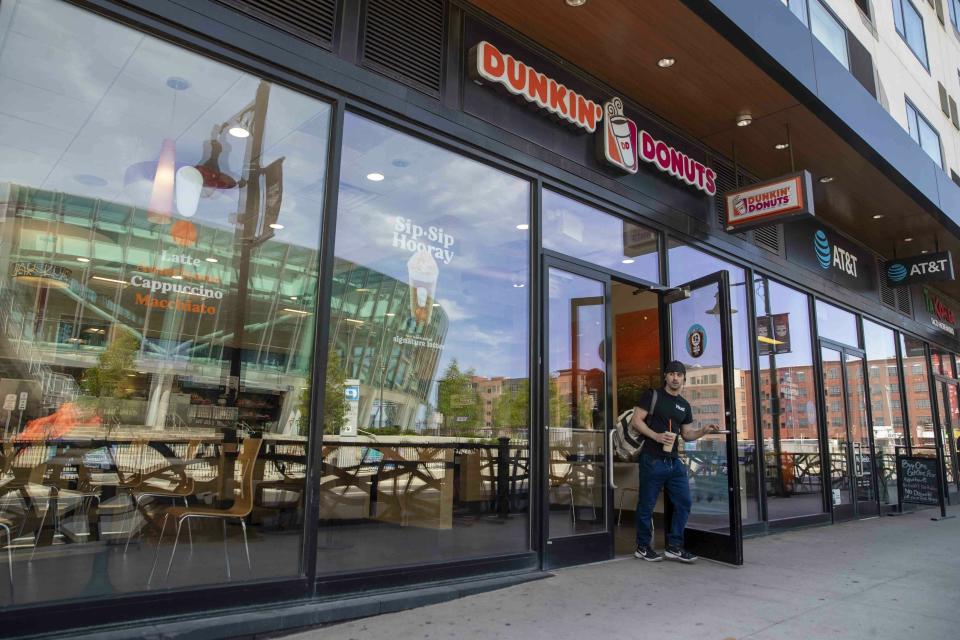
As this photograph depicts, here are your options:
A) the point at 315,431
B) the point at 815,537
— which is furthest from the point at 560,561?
the point at 815,537

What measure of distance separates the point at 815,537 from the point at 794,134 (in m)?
4.67

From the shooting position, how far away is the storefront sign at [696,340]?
262 inches

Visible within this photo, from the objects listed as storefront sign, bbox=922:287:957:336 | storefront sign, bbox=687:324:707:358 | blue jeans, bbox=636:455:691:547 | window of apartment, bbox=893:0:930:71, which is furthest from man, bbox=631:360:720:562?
storefront sign, bbox=922:287:957:336

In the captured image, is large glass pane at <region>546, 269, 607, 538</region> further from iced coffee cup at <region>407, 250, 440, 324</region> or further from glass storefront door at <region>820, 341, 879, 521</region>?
glass storefront door at <region>820, 341, 879, 521</region>

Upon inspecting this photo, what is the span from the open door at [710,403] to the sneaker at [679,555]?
267 millimetres

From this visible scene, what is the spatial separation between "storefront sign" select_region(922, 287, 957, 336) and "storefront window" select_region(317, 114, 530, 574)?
1229cm

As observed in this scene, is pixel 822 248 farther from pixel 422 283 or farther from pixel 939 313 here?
pixel 422 283

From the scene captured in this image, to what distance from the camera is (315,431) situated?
418cm

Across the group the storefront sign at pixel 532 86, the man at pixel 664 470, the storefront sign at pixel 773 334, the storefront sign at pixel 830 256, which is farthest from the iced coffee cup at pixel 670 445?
the storefront sign at pixel 830 256

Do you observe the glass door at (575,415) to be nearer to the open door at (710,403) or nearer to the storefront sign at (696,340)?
the open door at (710,403)

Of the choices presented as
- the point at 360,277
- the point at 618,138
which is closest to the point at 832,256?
the point at 618,138

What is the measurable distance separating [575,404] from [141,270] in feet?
12.0

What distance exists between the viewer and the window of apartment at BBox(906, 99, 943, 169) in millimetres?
12414

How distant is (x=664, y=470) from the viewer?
5.81m
